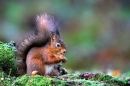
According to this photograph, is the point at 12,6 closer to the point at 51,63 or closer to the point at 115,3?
the point at 115,3

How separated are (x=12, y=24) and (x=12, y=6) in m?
1.22

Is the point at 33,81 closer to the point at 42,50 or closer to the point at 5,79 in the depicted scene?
the point at 5,79

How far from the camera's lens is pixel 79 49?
1180 cm

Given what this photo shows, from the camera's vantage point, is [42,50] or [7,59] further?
[7,59]

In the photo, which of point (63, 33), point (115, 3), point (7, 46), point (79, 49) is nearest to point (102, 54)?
point (79, 49)

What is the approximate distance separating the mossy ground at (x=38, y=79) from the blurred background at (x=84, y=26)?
565 cm

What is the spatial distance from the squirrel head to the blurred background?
5652mm

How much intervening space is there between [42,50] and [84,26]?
29.0 ft

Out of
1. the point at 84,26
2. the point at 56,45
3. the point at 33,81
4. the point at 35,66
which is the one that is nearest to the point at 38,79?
the point at 33,81

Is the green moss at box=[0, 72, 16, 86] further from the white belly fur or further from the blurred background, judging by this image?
the blurred background

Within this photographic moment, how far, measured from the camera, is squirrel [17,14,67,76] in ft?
13.7

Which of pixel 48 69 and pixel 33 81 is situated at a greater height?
pixel 48 69

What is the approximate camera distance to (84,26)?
1302cm

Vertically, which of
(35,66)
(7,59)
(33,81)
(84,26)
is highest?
(84,26)
